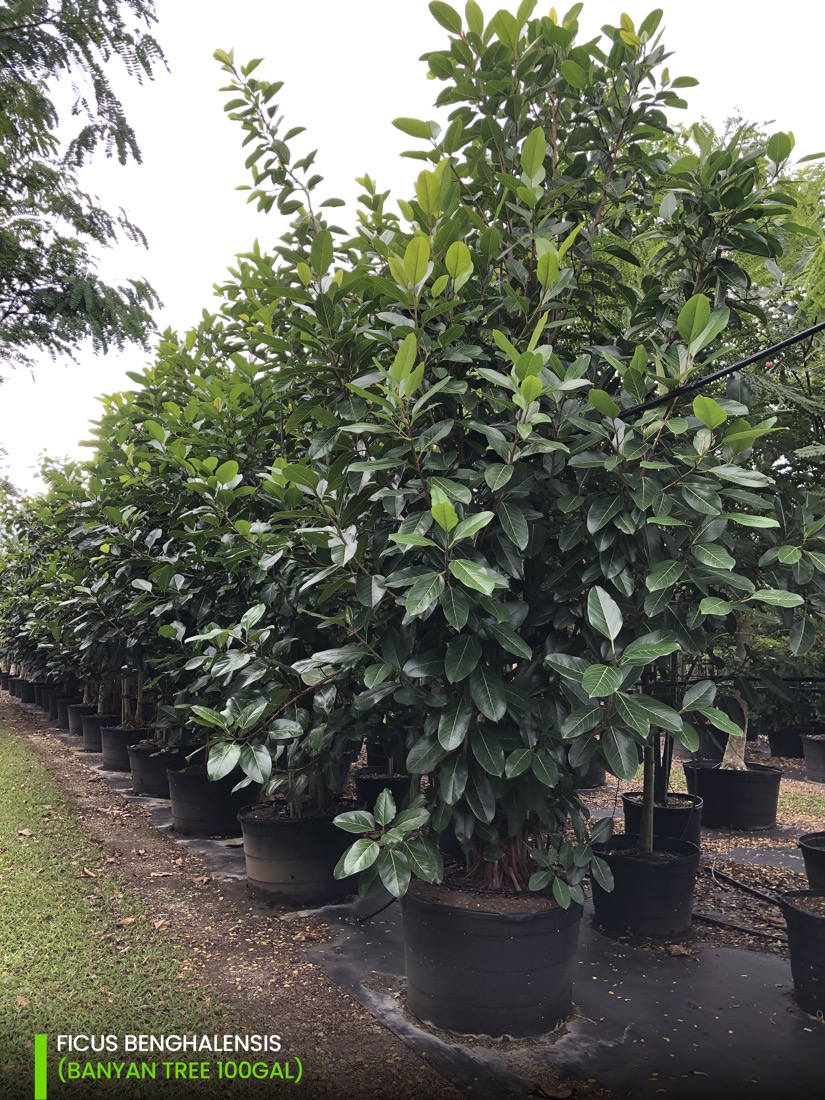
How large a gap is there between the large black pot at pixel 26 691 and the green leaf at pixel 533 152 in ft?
55.7

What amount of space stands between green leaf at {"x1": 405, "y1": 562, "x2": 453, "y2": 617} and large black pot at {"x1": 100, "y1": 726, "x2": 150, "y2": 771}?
20.7 ft

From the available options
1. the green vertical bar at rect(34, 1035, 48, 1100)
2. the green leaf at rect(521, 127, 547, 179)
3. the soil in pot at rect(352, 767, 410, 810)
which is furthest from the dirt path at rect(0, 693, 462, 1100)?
the green leaf at rect(521, 127, 547, 179)

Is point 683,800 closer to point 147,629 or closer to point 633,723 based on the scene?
point 633,723

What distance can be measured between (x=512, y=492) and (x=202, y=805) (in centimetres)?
381

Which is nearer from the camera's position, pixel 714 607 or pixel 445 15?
pixel 714 607

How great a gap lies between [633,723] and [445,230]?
149 cm

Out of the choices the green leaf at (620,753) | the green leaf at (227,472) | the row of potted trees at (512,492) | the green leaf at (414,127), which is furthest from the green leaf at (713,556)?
the green leaf at (227,472)

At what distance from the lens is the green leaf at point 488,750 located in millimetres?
2398

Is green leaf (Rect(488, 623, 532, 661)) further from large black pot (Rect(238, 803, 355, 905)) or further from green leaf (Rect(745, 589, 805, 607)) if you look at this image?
large black pot (Rect(238, 803, 355, 905))

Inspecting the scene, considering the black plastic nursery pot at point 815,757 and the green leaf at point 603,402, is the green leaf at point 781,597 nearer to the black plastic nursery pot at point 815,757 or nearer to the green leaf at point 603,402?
the green leaf at point 603,402

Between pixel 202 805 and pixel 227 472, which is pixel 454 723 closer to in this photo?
pixel 227 472

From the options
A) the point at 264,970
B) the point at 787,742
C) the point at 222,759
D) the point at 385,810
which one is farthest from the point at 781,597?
the point at 787,742

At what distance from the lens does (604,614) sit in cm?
217

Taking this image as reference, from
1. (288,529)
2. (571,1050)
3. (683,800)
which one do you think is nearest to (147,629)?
(288,529)
